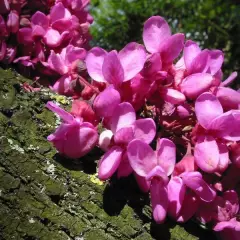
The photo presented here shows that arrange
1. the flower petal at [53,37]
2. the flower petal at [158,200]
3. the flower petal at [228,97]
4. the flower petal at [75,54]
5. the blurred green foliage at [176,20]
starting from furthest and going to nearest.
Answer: the blurred green foliage at [176,20] → the flower petal at [53,37] → the flower petal at [75,54] → the flower petal at [228,97] → the flower petal at [158,200]

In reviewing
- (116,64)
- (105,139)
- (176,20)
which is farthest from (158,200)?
(176,20)

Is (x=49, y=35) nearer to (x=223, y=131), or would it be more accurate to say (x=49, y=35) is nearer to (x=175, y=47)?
(x=175, y=47)

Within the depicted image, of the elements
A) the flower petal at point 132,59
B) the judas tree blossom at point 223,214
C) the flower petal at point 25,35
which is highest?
the flower petal at point 132,59

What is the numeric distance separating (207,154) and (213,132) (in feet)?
0.16

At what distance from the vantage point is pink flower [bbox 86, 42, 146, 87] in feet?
2.67

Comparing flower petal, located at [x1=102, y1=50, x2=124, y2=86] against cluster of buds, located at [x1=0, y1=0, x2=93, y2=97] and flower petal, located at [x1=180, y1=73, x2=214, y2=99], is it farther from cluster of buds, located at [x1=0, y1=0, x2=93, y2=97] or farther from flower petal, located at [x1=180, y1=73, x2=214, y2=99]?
cluster of buds, located at [x1=0, y1=0, x2=93, y2=97]

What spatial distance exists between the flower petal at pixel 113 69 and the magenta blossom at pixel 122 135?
0.06 meters

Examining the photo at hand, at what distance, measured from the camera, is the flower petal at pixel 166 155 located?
2.54 ft

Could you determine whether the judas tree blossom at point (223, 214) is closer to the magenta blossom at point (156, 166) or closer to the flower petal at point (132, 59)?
the magenta blossom at point (156, 166)

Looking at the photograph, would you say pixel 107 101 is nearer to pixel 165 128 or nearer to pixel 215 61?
pixel 165 128

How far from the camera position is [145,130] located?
782 mm

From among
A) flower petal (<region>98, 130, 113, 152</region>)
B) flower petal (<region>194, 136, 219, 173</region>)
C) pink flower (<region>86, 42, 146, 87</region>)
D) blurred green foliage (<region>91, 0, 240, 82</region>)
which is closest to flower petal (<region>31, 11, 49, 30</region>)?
pink flower (<region>86, 42, 146, 87</region>)

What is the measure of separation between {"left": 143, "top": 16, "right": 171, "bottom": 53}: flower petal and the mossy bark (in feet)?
0.75

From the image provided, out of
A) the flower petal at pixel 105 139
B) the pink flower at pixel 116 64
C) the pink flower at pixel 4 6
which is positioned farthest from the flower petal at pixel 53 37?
the flower petal at pixel 105 139
